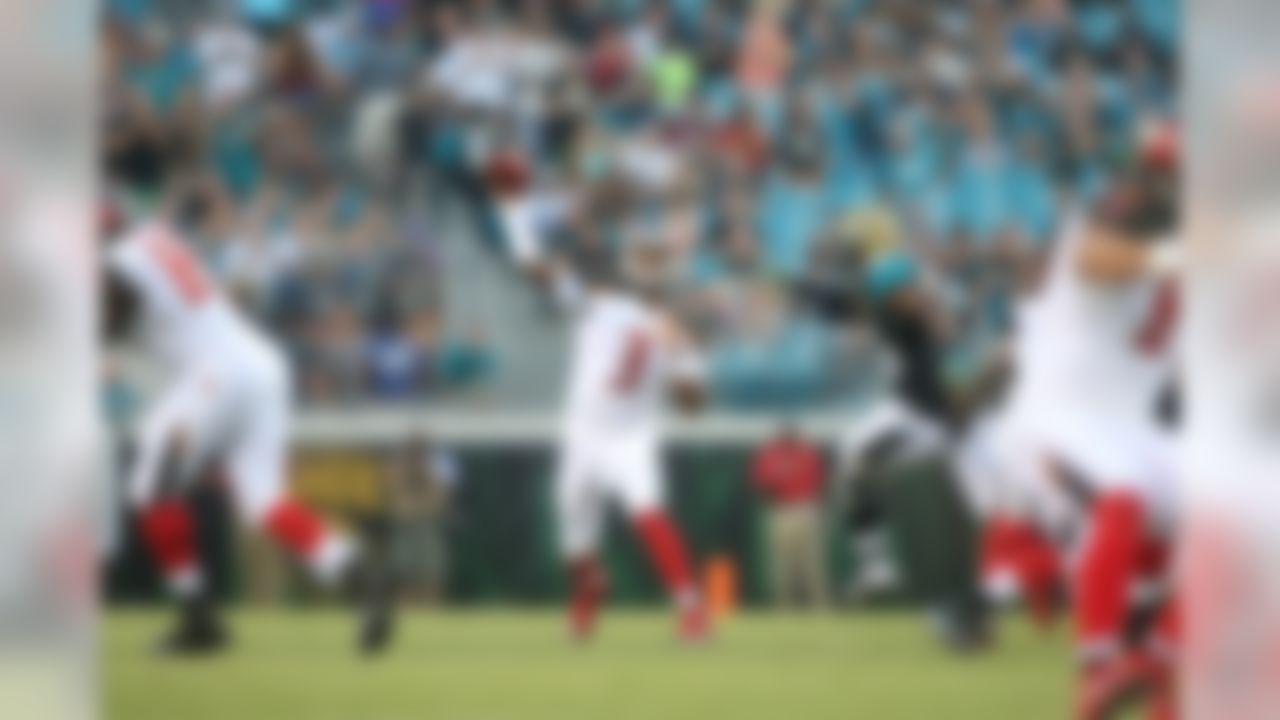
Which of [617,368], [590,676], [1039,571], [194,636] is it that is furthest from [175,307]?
[1039,571]

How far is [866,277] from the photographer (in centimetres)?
1269

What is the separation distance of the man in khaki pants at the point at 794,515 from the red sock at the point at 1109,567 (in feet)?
27.7

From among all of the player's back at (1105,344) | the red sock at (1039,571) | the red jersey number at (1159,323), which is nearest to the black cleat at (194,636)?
the red sock at (1039,571)

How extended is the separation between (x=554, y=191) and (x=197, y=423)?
5.94 m

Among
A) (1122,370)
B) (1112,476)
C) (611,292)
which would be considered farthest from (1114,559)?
(611,292)

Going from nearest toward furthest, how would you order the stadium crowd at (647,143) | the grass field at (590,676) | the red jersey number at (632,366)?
the grass field at (590,676) → the red jersey number at (632,366) → the stadium crowd at (647,143)

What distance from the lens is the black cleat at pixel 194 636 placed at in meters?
11.7

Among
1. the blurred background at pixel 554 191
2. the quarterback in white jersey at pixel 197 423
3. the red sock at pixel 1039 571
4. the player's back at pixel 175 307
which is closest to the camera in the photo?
the player's back at pixel 175 307

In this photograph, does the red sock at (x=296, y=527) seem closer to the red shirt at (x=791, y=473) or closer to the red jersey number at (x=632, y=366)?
the red jersey number at (x=632, y=366)

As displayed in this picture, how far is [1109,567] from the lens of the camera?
22.2 ft

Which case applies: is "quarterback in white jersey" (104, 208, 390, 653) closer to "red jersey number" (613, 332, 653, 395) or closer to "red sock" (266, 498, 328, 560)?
"red sock" (266, 498, 328, 560)

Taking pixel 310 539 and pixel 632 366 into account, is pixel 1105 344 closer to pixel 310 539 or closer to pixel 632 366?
pixel 310 539

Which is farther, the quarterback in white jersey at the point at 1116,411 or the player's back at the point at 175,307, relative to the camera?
the player's back at the point at 175,307

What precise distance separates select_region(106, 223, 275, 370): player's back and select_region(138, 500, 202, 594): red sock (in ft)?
1.98
